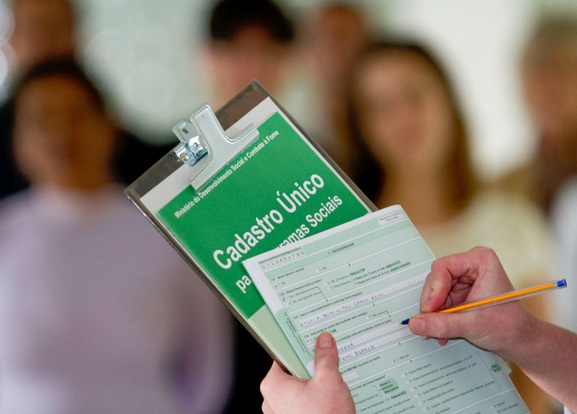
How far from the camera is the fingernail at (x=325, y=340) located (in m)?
0.68

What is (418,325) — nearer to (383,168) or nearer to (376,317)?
(376,317)

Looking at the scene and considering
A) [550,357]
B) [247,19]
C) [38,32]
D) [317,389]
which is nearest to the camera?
[317,389]

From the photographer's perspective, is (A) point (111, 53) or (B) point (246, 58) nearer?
(A) point (111, 53)

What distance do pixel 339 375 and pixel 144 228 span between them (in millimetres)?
741

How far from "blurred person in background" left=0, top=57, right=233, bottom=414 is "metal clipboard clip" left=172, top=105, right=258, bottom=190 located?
1.96 ft

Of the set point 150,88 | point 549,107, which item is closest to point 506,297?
point 150,88

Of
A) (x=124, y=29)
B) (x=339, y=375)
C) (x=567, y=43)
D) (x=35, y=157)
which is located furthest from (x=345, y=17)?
(x=339, y=375)

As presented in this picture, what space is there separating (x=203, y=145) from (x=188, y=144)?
2 cm

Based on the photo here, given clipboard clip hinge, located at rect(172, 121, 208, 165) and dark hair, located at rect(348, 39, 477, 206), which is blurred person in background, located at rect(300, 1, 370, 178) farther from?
clipboard clip hinge, located at rect(172, 121, 208, 165)

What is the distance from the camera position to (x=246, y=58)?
134 centimetres

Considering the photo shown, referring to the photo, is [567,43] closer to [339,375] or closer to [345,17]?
[345,17]

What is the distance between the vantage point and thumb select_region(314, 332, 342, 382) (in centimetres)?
65

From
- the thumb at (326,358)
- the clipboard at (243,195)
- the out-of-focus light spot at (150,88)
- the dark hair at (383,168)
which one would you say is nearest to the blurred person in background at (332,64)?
the dark hair at (383,168)

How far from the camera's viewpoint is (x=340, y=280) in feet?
2.37
